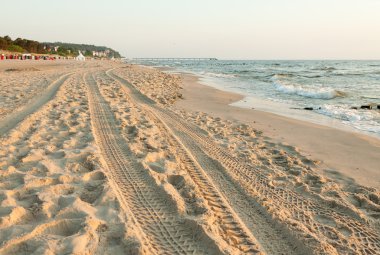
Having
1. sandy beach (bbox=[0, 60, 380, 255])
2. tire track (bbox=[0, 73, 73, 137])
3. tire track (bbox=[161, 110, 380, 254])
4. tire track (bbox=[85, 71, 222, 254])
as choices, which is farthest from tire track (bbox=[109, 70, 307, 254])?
tire track (bbox=[0, 73, 73, 137])

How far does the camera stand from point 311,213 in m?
3.72

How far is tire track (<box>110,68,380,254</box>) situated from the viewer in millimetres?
3115

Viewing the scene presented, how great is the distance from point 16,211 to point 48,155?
169 centimetres

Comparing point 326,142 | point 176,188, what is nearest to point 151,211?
point 176,188

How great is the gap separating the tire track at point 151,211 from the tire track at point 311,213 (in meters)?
0.66

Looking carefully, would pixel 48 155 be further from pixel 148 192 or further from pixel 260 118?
pixel 260 118

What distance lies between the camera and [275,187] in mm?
4344

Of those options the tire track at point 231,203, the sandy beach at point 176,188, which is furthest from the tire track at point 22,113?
the tire track at point 231,203

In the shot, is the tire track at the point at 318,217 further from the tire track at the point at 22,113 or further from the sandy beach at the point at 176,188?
the tire track at the point at 22,113

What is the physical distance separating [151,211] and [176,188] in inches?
27.2

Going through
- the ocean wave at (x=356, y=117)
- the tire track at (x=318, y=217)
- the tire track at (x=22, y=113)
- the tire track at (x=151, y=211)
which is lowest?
the tire track at (x=318, y=217)

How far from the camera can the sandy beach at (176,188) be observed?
112 inches

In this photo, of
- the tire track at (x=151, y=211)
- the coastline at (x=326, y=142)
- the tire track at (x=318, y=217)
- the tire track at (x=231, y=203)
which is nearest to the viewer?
the tire track at (x=151, y=211)

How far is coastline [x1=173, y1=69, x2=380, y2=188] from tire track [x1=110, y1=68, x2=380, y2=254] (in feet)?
3.93
